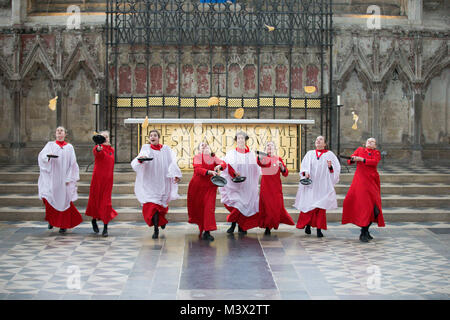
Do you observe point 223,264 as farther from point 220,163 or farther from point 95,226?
point 95,226

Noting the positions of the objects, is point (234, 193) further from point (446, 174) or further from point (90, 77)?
point (90, 77)

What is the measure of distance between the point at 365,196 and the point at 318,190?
0.79 meters

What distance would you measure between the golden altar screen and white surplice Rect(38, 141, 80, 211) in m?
3.83

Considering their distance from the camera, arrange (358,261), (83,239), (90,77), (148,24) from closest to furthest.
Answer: (358,261)
(83,239)
(148,24)
(90,77)

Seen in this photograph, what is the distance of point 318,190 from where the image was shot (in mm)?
8914

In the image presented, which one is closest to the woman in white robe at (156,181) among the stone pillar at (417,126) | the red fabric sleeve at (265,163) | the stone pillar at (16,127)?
the red fabric sleeve at (265,163)

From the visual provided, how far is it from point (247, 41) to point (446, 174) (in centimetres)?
682

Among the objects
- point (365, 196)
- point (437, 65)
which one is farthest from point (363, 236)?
point (437, 65)

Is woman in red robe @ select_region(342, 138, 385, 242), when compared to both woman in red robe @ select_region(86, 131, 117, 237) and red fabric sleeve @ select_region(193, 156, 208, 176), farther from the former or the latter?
woman in red robe @ select_region(86, 131, 117, 237)

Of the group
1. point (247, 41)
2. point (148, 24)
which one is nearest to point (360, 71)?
point (247, 41)

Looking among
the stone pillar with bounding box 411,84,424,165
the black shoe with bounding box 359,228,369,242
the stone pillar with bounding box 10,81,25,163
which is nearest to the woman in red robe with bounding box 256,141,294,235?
the black shoe with bounding box 359,228,369,242

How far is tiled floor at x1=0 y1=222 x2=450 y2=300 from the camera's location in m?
5.69

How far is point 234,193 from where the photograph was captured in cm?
888

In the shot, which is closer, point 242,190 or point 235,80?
point 242,190
